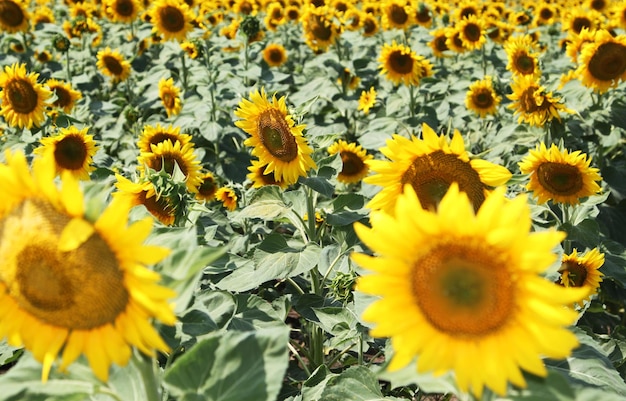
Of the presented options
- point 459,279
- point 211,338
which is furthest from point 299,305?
point 459,279

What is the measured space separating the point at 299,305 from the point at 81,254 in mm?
1730

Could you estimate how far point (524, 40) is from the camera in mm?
5352

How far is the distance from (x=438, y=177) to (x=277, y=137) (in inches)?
50.7

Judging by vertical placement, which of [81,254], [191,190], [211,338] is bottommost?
[191,190]

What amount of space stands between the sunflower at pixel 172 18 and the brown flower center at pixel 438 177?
5097 millimetres

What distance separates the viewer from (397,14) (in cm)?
675

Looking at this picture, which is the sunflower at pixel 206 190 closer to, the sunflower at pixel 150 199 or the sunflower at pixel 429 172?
the sunflower at pixel 150 199

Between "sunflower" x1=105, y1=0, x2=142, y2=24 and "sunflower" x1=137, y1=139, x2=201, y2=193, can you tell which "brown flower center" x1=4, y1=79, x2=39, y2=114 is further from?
"sunflower" x1=105, y1=0, x2=142, y2=24

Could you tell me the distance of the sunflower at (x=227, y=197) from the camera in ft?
13.9

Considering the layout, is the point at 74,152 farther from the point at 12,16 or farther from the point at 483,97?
the point at 483,97

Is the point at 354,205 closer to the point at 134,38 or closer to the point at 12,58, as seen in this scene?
the point at 12,58

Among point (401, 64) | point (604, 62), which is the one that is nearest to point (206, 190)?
point (401, 64)

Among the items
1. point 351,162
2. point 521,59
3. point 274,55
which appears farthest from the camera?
point 274,55

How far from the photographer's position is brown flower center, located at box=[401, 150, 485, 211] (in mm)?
1746
